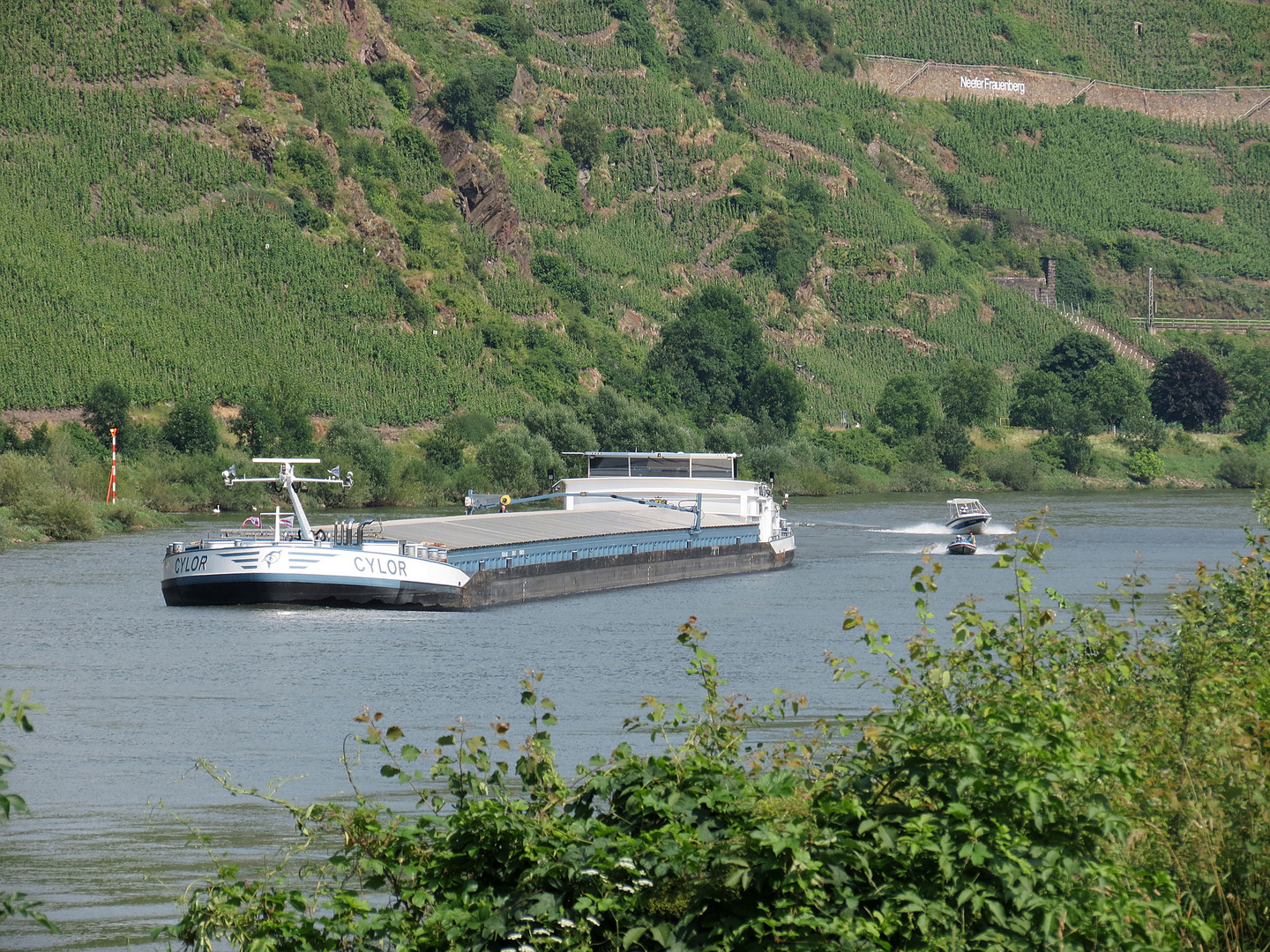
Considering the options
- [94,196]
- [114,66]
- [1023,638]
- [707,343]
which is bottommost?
[1023,638]

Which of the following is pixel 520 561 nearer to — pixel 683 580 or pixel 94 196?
pixel 683 580

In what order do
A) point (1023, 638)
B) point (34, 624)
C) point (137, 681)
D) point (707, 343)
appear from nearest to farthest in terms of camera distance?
point (1023, 638), point (137, 681), point (34, 624), point (707, 343)

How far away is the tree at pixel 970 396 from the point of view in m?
146

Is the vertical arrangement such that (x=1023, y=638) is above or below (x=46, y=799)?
above

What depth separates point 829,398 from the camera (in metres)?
153

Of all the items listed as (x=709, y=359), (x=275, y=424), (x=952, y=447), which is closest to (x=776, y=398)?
(x=709, y=359)

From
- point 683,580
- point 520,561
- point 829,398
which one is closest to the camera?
point 520,561

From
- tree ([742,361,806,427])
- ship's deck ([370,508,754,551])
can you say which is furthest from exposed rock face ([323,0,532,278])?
ship's deck ([370,508,754,551])

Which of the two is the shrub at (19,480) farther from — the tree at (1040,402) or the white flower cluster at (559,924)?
the tree at (1040,402)

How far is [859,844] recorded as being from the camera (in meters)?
9.02

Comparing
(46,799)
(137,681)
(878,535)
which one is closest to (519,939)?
(46,799)

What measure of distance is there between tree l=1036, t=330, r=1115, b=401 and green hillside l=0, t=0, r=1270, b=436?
9.07 metres

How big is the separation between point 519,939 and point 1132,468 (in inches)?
5400

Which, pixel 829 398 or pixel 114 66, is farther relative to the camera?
pixel 829 398
